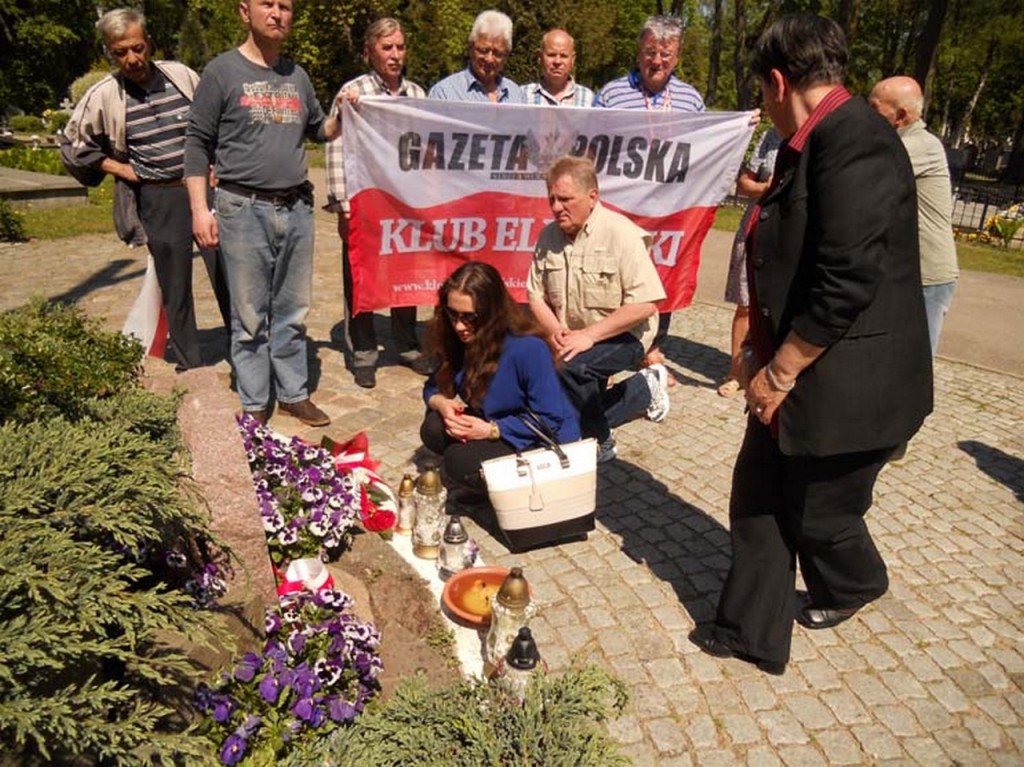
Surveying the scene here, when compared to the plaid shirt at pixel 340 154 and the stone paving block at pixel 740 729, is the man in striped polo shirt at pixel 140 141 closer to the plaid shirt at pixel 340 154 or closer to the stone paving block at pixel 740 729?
the plaid shirt at pixel 340 154

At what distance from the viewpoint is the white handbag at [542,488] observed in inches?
143

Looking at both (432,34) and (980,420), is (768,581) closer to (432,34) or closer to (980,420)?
(980,420)

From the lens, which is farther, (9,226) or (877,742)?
(9,226)

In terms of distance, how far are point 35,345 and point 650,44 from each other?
4540 mm

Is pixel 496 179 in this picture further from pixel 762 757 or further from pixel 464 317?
pixel 762 757

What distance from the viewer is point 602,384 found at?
183 inches

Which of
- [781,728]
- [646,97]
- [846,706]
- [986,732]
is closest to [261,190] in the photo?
[646,97]

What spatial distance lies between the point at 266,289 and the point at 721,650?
3.37 metres

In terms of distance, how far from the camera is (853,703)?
9.77ft

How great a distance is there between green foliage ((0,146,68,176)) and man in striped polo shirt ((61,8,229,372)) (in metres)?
12.5

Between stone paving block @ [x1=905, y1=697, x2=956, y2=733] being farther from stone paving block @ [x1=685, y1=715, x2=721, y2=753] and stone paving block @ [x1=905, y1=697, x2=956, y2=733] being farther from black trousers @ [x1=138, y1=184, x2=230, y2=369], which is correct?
black trousers @ [x1=138, y1=184, x2=230, y2=369]

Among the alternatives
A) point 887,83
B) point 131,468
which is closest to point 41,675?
point 131,468

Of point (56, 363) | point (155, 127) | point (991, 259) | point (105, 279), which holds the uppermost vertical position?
point (155, 127)

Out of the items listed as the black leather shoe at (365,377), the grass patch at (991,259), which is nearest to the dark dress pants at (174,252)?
the black leather shoe at (365,377)
